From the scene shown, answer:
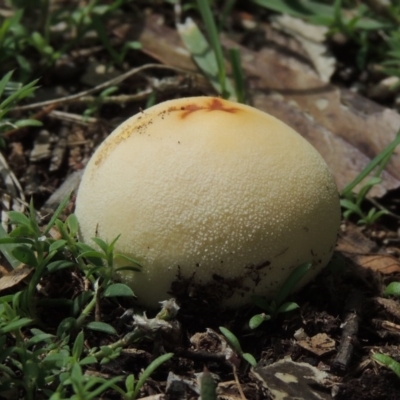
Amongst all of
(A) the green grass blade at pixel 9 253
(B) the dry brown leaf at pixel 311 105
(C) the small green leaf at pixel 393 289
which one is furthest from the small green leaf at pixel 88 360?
(B) the dry brown leaf at pixel 311 105

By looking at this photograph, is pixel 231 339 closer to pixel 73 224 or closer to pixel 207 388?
pixel 207 388

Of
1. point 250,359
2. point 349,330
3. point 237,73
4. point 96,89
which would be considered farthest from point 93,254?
point 237,73

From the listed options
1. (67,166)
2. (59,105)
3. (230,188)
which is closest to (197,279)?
(230,188)

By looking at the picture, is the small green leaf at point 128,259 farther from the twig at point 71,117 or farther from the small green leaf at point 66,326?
the twig at point 71,117

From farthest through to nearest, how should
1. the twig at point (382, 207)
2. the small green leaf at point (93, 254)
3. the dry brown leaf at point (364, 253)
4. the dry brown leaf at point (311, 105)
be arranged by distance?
the dry brown leaf at point (311, 105) < the twig at point (382, 207) < the dry brown leaf at point (364, 253) < the small green leaf at point (93, 254)

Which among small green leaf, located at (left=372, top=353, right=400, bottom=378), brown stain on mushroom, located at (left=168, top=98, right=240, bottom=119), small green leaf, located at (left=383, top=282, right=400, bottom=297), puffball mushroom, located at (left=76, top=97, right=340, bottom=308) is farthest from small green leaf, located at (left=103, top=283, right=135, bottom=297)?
small green leaf, located at (left=383, top=282, right=400, bottom=297)

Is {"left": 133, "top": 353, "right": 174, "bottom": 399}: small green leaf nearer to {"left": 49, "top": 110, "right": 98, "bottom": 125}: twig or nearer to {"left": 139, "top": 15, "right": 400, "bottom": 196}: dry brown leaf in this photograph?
A: {"left": 139, "top": 15, "right": 400, "bottom": 196}: dry brown leaf

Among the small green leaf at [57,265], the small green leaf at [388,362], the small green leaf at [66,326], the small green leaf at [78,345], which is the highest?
the small green leaf at [57,265]
